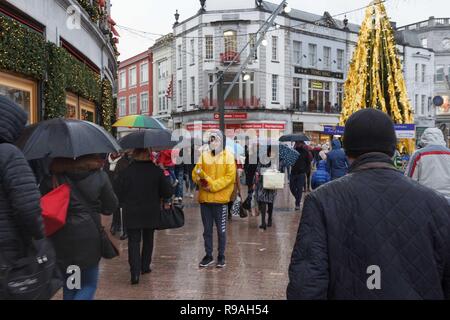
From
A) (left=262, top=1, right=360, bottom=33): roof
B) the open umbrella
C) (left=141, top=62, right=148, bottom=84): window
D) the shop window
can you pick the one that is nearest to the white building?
(left=262, top=1, right=360, bottom=33): roof

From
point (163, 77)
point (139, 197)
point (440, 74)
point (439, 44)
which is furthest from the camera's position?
point (439, 44)

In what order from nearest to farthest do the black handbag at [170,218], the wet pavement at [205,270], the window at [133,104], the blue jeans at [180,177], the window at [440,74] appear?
the wet pavement at [205,270]
the black handbag at [170,218]
the blue jeans at [180,177]
the window at [133,104]
the window at [440,74]

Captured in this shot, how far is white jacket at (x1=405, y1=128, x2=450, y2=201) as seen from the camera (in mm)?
6094

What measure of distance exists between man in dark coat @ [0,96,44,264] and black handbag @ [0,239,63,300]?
2.5 inches

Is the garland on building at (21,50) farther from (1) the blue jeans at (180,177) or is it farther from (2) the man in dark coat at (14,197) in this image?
(2) the man in dark coat at (14,197)

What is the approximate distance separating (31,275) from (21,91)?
24.1ft

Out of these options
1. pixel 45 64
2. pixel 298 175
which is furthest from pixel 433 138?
pixel 45 64

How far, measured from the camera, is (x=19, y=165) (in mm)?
3039

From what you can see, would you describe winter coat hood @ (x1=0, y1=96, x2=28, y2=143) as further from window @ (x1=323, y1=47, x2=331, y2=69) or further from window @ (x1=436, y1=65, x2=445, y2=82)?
window @ (x1=436, y1=65, x2=445, y2=82)

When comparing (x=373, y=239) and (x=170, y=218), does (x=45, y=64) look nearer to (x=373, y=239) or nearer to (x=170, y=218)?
(x=170, y=218)

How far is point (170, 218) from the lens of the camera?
6.70 meters

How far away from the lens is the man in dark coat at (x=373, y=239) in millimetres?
2266

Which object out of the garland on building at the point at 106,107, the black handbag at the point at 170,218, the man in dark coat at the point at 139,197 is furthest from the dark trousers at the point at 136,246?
the garland on building at the point at 106,107

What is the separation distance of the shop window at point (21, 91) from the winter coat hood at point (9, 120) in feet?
18.4
